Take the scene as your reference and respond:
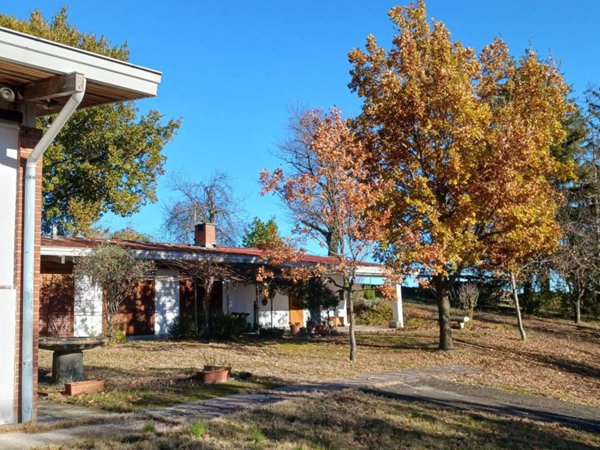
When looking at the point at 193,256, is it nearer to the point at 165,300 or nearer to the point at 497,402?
the point at 165,300

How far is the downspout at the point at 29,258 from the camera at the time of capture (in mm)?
7051

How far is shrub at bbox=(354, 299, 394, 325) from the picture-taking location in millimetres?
29141

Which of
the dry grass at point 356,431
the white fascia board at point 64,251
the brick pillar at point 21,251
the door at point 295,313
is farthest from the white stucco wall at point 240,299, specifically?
the brick pillar at point 21,251

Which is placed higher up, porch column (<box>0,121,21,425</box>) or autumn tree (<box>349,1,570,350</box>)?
autumn tree (<box>349,1,570,350</box>)

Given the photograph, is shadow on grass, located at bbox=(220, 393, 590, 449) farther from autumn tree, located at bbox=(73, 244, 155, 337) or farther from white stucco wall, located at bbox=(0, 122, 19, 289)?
autumn tree, located at bbox=(73, 244, 155, 337)

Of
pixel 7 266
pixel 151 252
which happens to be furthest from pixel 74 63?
pixel 151 252

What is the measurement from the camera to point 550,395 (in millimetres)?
13117

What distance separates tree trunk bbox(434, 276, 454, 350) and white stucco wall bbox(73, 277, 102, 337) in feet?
34.1

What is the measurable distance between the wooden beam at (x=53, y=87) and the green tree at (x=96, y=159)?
70.5 ft

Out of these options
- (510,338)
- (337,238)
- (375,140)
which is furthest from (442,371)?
(510,338)

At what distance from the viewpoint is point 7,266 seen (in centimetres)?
714

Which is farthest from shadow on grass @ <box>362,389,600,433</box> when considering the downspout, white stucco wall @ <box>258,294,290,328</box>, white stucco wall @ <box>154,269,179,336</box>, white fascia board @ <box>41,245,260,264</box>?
white stucco wall @ <box>258,294,290,328</box>

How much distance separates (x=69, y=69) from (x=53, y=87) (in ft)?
0.91

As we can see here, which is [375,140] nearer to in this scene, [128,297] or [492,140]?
[492,140]
